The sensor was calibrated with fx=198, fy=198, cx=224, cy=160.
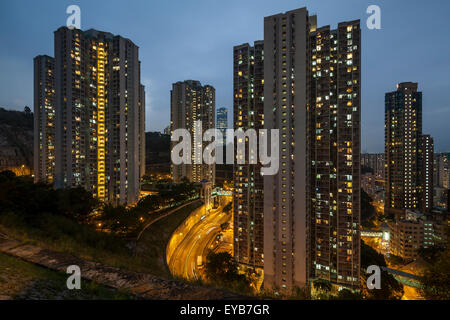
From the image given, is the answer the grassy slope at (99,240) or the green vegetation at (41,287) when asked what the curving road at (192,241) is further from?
the green vegetation at (41,287)

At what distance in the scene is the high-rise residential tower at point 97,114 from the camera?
44500 millimetres

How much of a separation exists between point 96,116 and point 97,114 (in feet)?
1.93

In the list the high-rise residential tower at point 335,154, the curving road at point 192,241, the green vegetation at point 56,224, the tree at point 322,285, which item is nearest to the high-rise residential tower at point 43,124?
the curving road at point 192,241

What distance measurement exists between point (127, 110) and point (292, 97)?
129 ft

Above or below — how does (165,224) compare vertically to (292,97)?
below

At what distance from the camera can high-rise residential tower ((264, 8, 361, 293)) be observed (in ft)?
95.0

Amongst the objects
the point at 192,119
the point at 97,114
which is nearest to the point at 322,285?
the point at 97,114

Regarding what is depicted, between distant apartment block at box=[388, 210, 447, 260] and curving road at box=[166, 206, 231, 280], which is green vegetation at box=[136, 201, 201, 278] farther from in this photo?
distant apartment block at box=[388, 210, 447, 260]

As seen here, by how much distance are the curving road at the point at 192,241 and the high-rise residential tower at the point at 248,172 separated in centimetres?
939

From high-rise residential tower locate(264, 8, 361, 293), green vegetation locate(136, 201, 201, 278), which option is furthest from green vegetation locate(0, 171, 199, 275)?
high-rise residential tower locate(264, 8, 361, 293)
